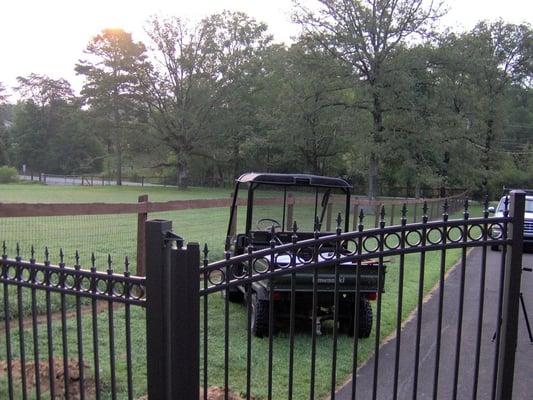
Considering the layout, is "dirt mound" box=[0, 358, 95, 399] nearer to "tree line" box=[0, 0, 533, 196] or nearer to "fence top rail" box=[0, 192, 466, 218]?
"fence top rail" box=[0, 192, 466, 218]

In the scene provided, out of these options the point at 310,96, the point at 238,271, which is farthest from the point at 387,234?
the point at 310,96

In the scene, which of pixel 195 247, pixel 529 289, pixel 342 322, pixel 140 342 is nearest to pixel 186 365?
pixel 195 247

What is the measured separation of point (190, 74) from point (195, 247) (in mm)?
54745

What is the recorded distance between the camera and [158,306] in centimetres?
305

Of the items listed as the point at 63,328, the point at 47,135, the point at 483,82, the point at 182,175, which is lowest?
the point at 182,175

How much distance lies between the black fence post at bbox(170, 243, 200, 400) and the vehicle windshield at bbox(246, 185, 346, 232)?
4.27m

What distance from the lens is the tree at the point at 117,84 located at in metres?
56.6

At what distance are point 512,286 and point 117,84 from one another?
57481 millimetres

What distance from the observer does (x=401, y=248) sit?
310cm

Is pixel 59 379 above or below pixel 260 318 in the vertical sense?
below

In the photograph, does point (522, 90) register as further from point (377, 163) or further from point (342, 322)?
point (342, 322)

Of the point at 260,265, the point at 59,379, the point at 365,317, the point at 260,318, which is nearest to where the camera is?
the point at 59,379

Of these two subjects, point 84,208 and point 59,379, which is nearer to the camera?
point 59,379

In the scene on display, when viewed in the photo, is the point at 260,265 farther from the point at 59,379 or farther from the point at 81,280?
the point at 81,280
